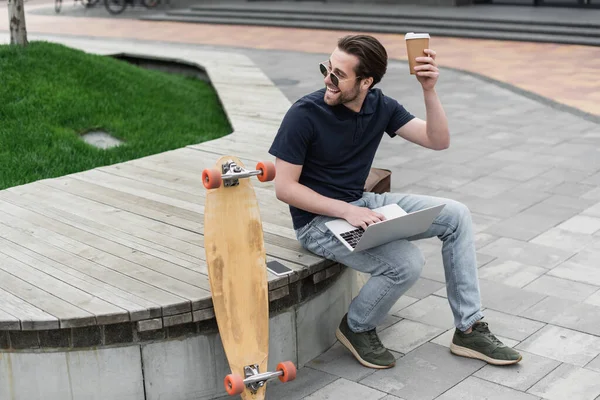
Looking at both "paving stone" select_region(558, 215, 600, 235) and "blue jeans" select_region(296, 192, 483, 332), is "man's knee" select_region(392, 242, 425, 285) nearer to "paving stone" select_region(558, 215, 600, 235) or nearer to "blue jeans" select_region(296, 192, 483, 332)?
"blue jeans" select_region(296, 192, 483, 332)

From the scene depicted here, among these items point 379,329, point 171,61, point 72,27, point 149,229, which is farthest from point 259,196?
point 72,27

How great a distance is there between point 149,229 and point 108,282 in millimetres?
737

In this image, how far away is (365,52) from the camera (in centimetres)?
364

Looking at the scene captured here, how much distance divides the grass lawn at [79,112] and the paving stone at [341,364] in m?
2.91

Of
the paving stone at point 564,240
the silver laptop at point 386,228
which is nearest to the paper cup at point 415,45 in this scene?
the silver laptop at point 386,228

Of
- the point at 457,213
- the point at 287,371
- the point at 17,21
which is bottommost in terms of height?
the point at 287,371

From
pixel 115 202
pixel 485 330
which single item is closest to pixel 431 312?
pixel 485 330

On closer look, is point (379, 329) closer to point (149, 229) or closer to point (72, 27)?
point (149, 229)

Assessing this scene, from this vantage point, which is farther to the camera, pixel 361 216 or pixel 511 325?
pixel 511 325

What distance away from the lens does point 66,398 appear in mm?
3447

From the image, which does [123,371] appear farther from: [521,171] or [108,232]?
[521,171]

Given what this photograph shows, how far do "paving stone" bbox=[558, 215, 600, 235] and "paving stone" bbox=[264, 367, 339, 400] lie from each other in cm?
252

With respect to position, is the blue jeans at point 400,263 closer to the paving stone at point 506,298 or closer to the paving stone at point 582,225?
the paving stone at point 506,298

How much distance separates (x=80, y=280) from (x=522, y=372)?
203 centimetres
